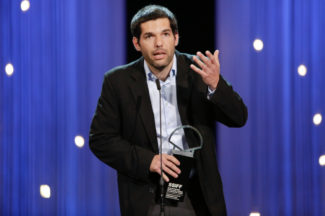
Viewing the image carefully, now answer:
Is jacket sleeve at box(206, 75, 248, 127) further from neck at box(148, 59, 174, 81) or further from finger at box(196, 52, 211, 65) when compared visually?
neck at box(148, 59, 174, 81)

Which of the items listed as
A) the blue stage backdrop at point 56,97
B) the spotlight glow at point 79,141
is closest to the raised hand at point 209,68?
the blue stage backdrop at point 56,97

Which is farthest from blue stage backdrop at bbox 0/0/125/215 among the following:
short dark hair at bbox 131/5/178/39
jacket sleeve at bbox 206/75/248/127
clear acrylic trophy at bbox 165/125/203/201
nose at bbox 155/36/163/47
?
clear acrylic trophy at bbox 165/125/203/201

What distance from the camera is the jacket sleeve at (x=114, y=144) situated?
71.5 inches

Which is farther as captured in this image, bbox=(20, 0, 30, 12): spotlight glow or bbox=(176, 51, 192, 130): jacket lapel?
bbox=(20, 0, 30, 12): spotlight glow

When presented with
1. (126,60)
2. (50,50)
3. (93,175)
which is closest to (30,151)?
(93,175)

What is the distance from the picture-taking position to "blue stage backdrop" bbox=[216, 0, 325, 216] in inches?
131

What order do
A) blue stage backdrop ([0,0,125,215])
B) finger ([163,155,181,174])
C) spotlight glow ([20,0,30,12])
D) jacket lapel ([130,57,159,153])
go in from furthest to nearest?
spotlight glow ([20,0,30,12]) < blue stage backdrop ([0,0,125,215]) < jacket lapel ([130,57,159,153]) < finger ([163,155,181,174])

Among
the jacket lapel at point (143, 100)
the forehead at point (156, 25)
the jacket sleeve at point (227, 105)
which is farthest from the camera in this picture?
the forehead at point (156, 25)

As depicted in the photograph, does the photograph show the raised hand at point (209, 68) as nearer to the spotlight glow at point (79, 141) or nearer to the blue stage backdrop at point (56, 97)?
the blue stage backdrop at point (56, 97)

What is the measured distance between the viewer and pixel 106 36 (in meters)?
3.53

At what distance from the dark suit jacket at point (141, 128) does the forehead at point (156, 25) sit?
0.17 m

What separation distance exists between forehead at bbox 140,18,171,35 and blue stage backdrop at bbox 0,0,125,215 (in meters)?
1.49

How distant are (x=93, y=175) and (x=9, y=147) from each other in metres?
0.81

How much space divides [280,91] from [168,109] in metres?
1.64
